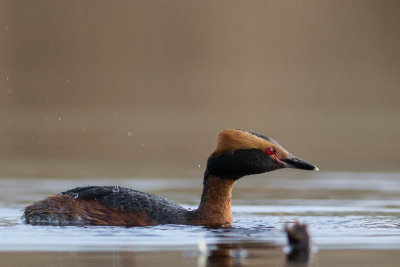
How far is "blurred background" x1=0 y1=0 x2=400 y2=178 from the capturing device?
21875 millimetres

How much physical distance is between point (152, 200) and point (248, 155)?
120 centimetres

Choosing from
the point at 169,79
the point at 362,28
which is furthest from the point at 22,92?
the point at 362,28

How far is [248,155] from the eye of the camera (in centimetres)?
1239

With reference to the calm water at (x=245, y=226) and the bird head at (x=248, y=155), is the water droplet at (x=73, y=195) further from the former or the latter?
the bird head at (x=248, y=155)

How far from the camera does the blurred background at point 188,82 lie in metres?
21.9

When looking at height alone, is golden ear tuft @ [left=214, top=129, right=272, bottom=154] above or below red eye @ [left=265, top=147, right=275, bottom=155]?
above

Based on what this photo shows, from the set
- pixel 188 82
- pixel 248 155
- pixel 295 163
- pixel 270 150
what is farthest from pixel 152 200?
pixel 188 82

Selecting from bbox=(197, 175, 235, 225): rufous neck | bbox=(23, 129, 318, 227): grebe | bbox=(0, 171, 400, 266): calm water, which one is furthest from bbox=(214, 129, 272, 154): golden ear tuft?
bbox=(0, 171, 400, 266): calm water

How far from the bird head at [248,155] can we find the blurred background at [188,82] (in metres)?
5.72

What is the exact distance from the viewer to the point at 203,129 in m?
26.0

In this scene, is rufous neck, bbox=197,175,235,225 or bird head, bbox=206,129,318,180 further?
rufous neck, bbox=197,175,235,225

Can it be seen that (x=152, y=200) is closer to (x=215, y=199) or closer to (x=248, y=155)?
(x=215, y=199)

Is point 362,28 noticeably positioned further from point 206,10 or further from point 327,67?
point 206,10

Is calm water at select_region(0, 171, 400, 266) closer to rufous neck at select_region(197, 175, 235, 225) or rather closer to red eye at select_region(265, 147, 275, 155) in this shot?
rufous neck at select_region(197, 175, 235, 225)
